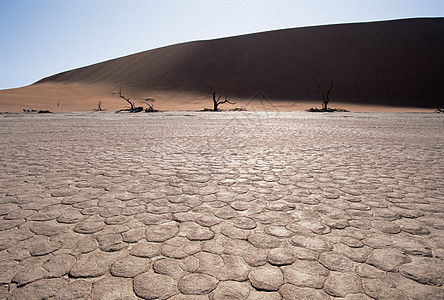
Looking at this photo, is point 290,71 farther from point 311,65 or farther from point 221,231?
point 221,231

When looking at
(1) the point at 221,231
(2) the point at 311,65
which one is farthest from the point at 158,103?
(1) the point at 221,231

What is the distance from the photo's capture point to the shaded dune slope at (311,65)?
38438 mm

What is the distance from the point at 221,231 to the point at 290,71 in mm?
46010

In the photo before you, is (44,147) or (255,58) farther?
(255,58)

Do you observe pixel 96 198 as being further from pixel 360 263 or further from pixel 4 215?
pixel 360 263

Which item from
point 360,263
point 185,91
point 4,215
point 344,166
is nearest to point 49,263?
point 4,215

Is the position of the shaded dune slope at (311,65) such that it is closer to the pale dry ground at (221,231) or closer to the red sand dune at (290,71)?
the red sand dune at (290,71)

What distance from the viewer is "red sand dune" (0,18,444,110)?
37094 millimetres

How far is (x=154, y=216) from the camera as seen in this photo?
270 cm

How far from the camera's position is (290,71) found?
44.5 meters

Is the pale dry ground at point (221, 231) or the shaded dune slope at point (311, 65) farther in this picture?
the shaded dune slope at point (311, 65)

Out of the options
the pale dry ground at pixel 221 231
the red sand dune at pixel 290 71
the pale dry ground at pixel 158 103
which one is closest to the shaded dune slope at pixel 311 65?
the red sand dune at pixel 290 71

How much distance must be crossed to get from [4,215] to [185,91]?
1640 inches

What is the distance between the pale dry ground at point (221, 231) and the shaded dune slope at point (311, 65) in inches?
1417
